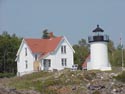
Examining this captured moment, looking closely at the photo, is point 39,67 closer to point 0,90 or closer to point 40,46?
point 40,46

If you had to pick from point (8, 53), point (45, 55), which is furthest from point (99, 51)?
point (8, 53)

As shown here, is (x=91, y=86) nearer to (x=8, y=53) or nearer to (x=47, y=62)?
(x=47, y=62)

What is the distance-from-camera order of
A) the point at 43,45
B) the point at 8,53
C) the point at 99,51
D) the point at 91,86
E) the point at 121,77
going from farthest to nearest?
the point at 8,53
the point at 43,45
the point at 99,51
the point at 121,77
the point at 91,86

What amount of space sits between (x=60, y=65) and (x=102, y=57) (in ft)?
30.9

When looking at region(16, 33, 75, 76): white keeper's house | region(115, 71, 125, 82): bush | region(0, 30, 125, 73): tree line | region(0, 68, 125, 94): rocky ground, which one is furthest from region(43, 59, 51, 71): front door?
region(115, 71, 125, 82): bush

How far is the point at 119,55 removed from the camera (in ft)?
218

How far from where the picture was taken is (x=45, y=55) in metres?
54.7

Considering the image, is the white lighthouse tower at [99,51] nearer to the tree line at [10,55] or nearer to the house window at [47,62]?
the house window at [47,62]

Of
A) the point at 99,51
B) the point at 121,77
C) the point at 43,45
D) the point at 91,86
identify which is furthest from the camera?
the point at 43,45

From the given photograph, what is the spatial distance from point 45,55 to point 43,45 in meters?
2.37

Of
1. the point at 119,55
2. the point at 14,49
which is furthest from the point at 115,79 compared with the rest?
the point at 14,49

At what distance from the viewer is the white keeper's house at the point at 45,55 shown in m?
54.7

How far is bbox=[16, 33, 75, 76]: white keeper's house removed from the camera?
5472 cm

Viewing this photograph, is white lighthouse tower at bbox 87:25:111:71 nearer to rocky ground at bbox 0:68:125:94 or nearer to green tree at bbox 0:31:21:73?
rocky ground at bbox 0:68:125:94
